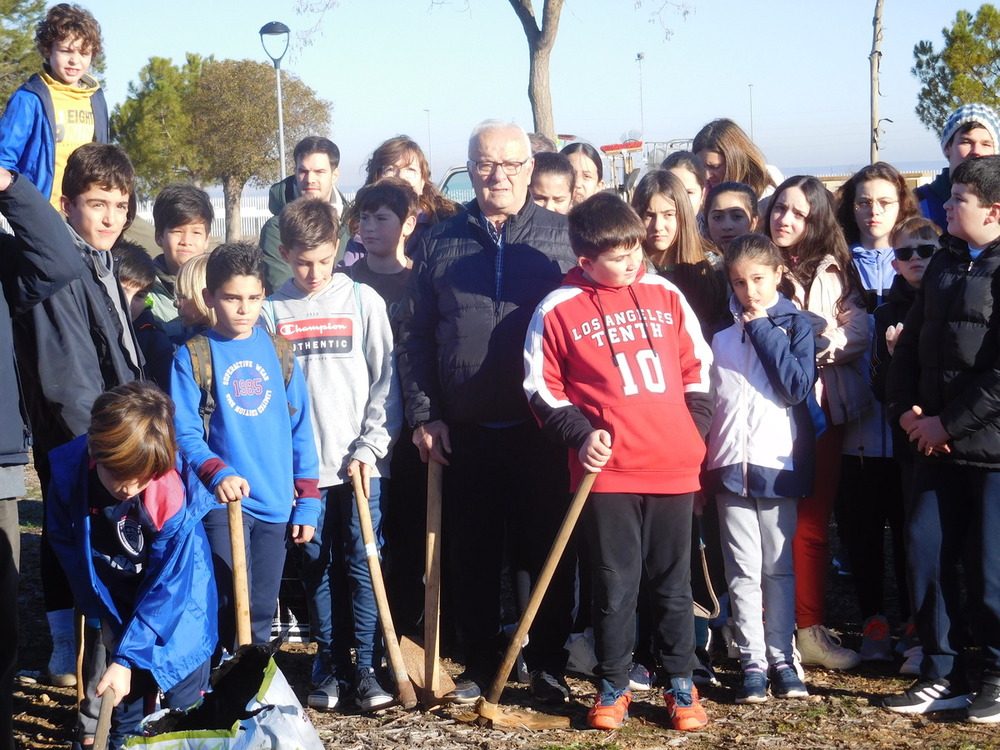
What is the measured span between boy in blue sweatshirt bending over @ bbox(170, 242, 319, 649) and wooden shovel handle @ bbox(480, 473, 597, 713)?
94 centimetres

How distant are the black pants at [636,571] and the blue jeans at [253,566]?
1221mm

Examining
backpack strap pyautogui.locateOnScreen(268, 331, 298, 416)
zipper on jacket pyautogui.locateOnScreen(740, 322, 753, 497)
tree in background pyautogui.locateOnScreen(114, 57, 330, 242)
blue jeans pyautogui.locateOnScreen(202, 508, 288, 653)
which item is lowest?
blue jeans pyautogui.locateOnScreen(202, 508, 288, 653)

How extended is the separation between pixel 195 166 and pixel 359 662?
3920 centimetres

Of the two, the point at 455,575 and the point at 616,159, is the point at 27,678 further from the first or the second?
the point at 616,159

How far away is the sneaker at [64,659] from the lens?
475 centimetres

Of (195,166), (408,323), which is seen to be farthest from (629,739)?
(195,166)

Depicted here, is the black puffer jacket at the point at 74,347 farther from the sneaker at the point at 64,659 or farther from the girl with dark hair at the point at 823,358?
the girl with dark hair at the point at 823,358

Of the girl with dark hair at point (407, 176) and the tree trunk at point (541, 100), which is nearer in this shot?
the girl with dark hair at point (407, 176)

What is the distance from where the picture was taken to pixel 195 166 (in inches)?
1615

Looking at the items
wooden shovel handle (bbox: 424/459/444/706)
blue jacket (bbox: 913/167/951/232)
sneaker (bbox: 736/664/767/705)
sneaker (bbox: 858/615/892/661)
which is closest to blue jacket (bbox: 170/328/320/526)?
wooden shovel handle (bbox: 424/459/444/706)

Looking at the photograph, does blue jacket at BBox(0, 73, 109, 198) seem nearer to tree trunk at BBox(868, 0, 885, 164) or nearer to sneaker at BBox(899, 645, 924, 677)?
sneaker at BBox(899, 645, 924, 677)

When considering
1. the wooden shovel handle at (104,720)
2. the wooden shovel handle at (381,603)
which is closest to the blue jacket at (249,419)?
the wooden shovel handle at (381,603)

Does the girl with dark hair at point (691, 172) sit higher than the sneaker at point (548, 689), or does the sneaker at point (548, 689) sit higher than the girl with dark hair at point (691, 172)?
the girl with dark hair at point (691, 172)

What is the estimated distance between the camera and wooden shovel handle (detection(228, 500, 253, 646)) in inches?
149
